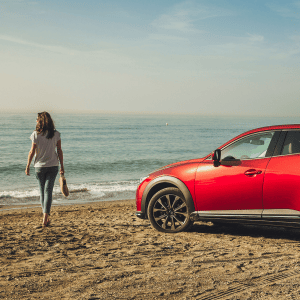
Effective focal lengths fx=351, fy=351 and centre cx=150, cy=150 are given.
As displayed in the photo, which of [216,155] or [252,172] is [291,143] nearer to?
[252,172]

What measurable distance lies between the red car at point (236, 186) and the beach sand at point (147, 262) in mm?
379

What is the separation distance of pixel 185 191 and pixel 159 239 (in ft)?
2.70

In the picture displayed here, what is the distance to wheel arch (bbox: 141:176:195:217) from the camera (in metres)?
5.36

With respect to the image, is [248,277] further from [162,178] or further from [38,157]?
[38,157]

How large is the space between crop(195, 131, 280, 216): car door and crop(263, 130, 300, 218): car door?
0.09m

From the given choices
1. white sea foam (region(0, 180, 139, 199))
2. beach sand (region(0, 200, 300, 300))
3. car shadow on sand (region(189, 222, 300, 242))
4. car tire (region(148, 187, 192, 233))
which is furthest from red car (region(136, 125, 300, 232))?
white sea foam (region(0, 180, 139, 199))

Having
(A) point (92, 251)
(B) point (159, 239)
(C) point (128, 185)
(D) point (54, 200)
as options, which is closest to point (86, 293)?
(A) point (92, 251)

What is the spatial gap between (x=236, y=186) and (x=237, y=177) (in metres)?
0.13

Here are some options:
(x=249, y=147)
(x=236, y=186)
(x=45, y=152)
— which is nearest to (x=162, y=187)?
(x=236, y=186)

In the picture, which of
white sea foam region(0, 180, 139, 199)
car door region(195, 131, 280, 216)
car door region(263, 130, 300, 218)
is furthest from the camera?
white sea foam region(0, 180, 139, 199)

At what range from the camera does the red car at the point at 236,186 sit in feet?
15.3

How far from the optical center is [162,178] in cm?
560

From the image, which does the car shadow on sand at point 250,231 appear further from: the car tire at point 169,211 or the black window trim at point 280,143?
the black window trim at point 280,143

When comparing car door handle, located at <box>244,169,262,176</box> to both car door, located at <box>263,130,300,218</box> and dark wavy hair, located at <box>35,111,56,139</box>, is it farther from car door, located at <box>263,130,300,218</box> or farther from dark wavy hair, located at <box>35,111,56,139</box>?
dark wavy hair, located at <box>35,111,56,139</box>
